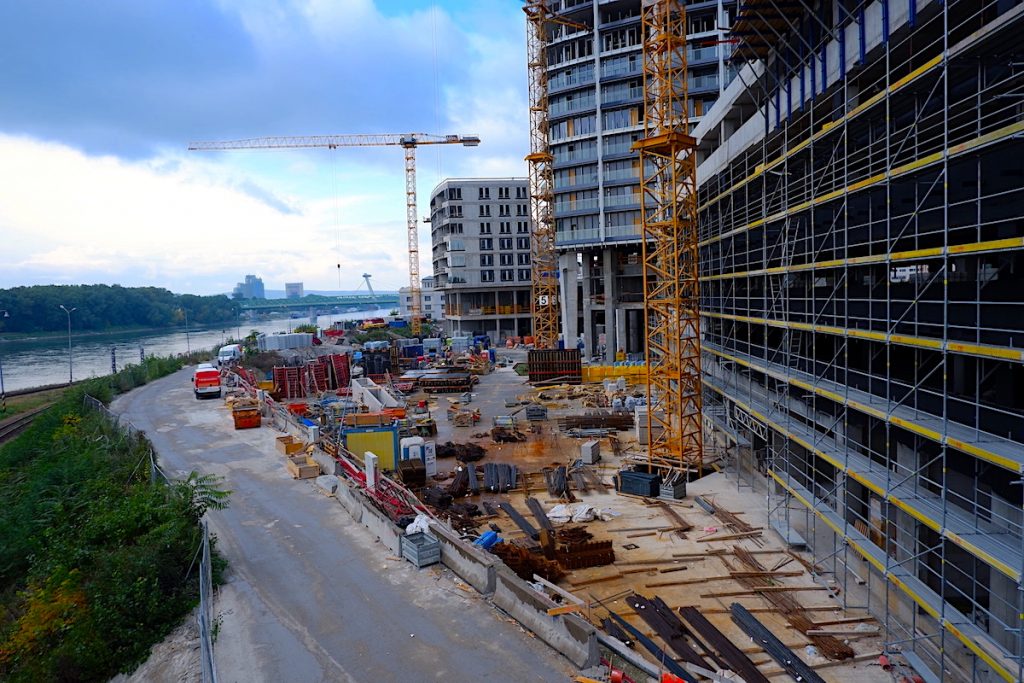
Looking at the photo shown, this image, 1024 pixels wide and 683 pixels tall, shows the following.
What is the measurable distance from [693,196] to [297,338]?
50203mm

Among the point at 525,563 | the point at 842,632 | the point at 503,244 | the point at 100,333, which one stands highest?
the point at 503,244

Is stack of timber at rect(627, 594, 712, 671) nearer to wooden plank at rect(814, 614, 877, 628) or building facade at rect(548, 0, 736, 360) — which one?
wooden plank at rect(814, 614, 877, 628)

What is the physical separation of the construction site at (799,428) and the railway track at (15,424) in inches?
440

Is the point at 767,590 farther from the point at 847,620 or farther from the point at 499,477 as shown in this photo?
the point at 499,477

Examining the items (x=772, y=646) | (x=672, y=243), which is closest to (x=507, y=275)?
(x=672, y=243)

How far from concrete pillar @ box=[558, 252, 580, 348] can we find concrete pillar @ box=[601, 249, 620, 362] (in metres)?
3.17

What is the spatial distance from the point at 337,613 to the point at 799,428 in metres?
11.5

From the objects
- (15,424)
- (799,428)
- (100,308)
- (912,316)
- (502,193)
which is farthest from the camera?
(100,308)

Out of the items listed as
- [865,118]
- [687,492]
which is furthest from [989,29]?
[687,492]

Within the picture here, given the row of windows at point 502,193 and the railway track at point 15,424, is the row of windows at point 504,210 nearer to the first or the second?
the row of windows at point 502,193

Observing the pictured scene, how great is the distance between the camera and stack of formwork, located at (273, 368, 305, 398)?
40.3 metres

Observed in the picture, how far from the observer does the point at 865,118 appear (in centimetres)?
1304

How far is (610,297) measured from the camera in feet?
168

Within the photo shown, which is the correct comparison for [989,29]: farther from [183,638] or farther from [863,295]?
[183,638]
